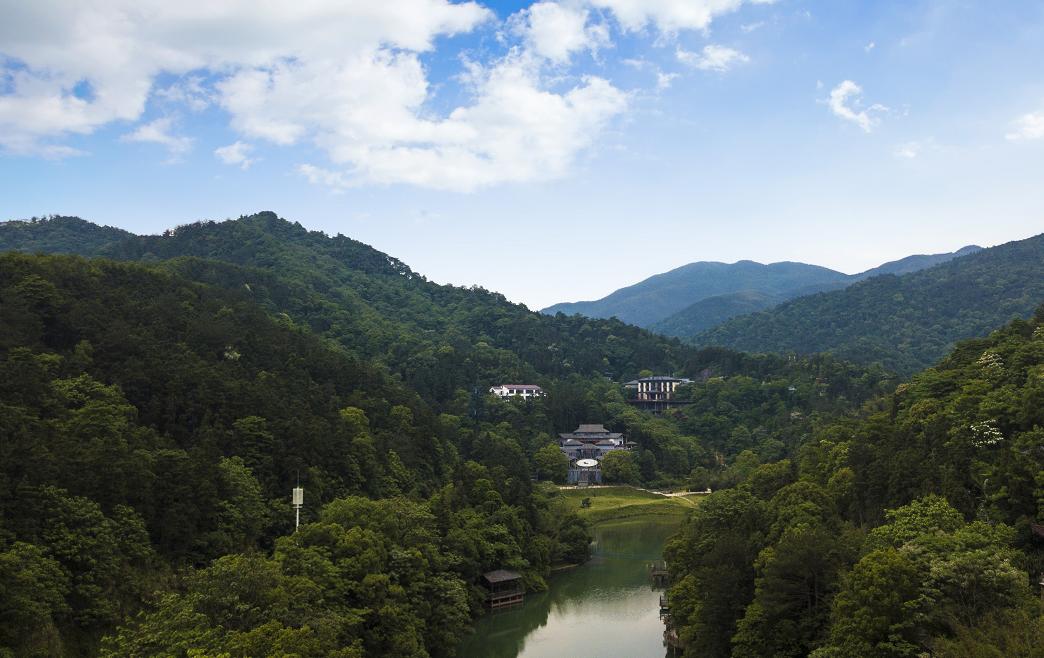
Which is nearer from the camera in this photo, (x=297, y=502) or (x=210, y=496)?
(x=210, y=496)

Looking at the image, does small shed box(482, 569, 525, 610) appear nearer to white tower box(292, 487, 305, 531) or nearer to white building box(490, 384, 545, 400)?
white tower box(292, 487, 305, 531)

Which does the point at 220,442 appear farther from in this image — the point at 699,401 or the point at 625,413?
the point at 699,401

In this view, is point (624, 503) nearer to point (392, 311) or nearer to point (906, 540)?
point (906, 540)

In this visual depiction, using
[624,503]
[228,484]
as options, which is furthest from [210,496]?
[624,503]

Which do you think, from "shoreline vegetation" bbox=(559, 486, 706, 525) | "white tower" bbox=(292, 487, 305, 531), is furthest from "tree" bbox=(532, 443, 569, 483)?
"white tower" bbox=(292, 487, 305, 531)

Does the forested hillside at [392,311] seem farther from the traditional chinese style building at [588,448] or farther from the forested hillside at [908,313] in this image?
the forested hillside at [908,313]

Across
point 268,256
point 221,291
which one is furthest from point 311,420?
point 268,256
